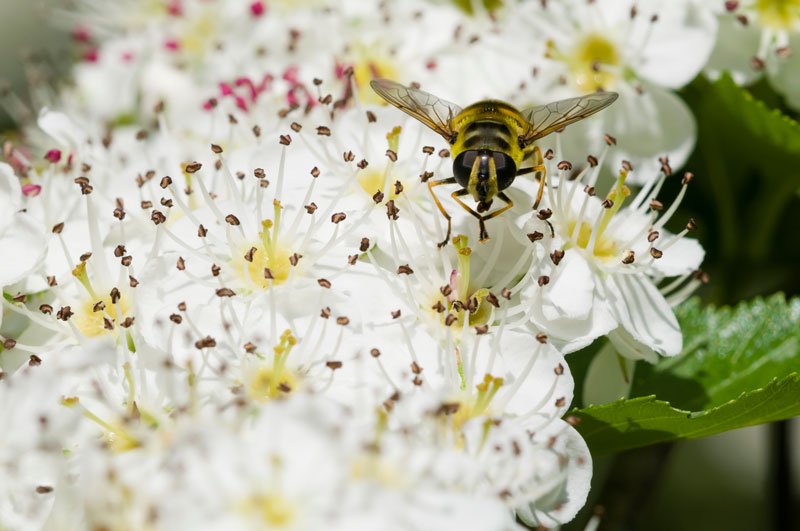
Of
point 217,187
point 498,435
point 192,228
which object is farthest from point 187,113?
point 498,435

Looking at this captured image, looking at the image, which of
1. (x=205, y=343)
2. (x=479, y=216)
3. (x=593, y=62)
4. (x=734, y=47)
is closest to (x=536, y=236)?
(x=479, y=216)

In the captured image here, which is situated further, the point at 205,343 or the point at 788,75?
the point at 788,75

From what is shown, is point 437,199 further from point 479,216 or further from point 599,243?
point 599,243

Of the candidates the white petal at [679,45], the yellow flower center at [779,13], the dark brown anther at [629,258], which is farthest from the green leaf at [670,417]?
the yellow flower center at [779,13]

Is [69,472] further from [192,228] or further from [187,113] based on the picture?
[187,113]

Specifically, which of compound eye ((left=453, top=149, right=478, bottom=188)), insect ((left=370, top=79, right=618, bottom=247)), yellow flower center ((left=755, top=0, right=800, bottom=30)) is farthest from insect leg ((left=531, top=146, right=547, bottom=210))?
yellow flower center ((left=755, top=0, right=800, bottom=30))

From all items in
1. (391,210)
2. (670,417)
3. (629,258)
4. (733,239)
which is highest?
(391,210)
